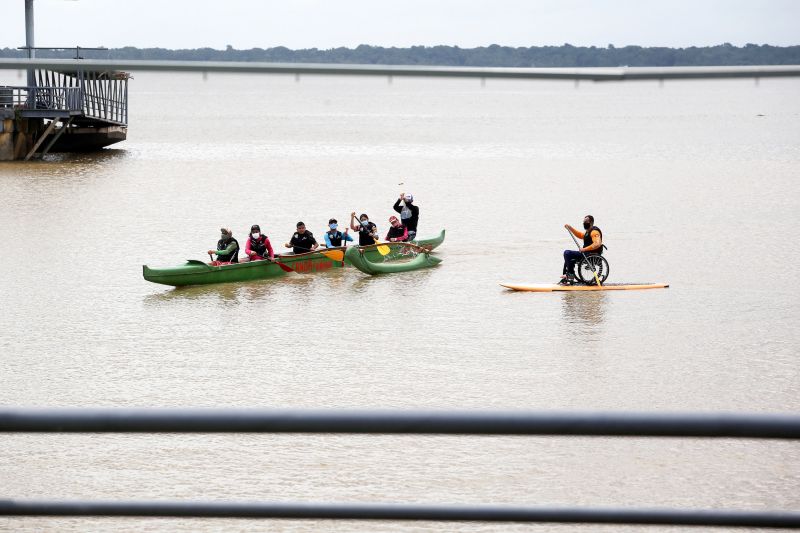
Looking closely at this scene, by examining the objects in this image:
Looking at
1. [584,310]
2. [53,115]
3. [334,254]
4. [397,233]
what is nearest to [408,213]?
[397,233]

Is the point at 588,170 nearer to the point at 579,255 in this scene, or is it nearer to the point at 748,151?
the point at 748,151

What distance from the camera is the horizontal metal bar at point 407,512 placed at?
2379 millimetres

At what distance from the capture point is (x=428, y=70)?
12.1ft

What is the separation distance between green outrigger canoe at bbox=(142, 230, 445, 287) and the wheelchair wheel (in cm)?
452

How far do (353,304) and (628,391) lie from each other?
748 centimetres

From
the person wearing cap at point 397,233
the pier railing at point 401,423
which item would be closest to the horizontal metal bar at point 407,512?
the pier railing at point 401,423

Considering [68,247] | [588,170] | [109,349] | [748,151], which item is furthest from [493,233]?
[748,151]

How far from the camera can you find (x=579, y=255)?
21391mm

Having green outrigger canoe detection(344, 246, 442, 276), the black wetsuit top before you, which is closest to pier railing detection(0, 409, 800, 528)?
green outrigger canoe detection(344, 246, 442, 276)

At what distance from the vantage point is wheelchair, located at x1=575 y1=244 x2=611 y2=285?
21.4 metres

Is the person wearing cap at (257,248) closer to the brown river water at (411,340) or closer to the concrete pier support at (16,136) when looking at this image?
the brown river water at (411,340)

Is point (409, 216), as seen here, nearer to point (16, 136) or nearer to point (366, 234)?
point (366, 234)

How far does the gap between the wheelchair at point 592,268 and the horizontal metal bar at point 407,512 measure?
19144 millimetres

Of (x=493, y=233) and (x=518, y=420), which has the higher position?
(x=518, y=420)
